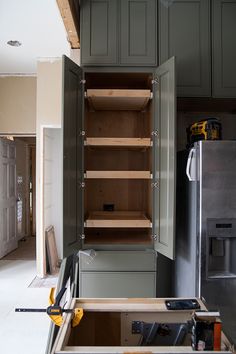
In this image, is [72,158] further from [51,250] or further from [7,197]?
[7,197]

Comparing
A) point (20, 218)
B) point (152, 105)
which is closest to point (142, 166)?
point (152, 105)

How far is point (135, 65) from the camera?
221 cm

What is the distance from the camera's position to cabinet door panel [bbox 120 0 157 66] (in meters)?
2.21

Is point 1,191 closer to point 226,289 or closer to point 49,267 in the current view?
point 49,267

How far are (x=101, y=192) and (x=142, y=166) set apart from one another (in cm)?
46

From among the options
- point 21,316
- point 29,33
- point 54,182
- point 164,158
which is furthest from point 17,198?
point 164,158

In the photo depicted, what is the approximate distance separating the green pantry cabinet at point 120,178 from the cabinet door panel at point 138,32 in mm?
97

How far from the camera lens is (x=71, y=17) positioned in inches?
80.5

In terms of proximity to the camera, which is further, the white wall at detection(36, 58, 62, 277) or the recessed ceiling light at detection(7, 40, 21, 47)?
the white wall at detection(36, 58, 62, 277)

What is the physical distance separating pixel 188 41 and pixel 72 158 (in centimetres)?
132

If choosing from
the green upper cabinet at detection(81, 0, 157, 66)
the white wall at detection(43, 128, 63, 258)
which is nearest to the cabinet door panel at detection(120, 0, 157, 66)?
the green upper cabinet at detection(81, 0, 157, 66)

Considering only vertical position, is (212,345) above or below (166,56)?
below

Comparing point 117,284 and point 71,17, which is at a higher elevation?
point 71,17

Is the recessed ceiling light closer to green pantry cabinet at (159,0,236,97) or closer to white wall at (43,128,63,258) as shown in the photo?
white wall at (43,128,63,258)
